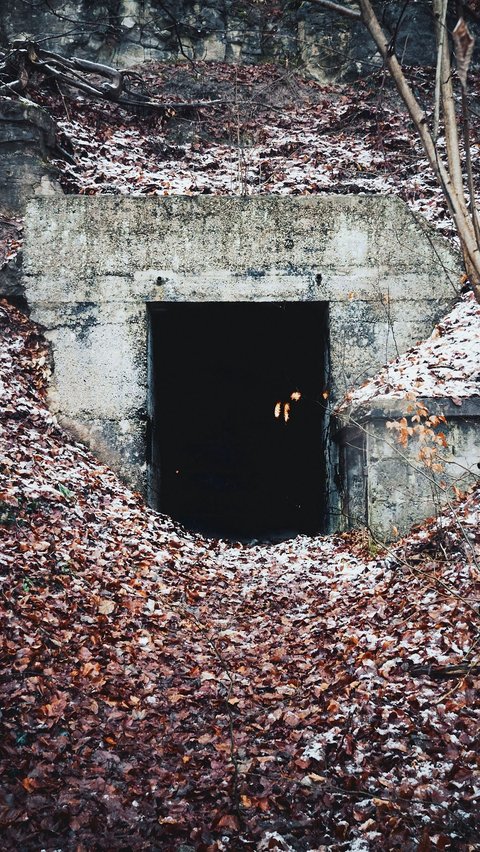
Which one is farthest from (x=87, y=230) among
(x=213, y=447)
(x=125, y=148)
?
(x=213, y=447)

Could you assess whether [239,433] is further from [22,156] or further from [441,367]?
[22,156]

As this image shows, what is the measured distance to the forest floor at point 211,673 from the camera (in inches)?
125

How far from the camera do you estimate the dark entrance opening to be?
11.8 m

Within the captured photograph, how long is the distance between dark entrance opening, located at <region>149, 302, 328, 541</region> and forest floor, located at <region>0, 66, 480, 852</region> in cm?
397

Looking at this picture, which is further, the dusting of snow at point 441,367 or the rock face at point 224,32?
the rock face at point 224,32

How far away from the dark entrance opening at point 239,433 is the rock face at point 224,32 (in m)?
6.57

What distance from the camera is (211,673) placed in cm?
459

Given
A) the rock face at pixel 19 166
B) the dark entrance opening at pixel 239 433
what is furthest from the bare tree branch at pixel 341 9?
the dark entrance opening at pixel 239 433

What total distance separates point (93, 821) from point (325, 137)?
1133 cm

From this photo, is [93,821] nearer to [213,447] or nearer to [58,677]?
[58,677]

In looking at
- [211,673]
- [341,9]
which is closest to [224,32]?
[341,9]

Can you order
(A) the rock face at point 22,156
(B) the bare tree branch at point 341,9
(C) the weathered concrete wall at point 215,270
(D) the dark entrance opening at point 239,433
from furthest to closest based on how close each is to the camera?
(D) the dark entrance opening at point 239,433, (A) the rock face at point 22,156, (C) the weathered concrete wall at point 215,270, (B) the bare tree branch at point 341,9

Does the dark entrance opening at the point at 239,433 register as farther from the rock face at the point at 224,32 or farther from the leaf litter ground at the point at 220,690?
the rock face at the point at 224,32

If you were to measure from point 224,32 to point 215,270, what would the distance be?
8.61 metres
